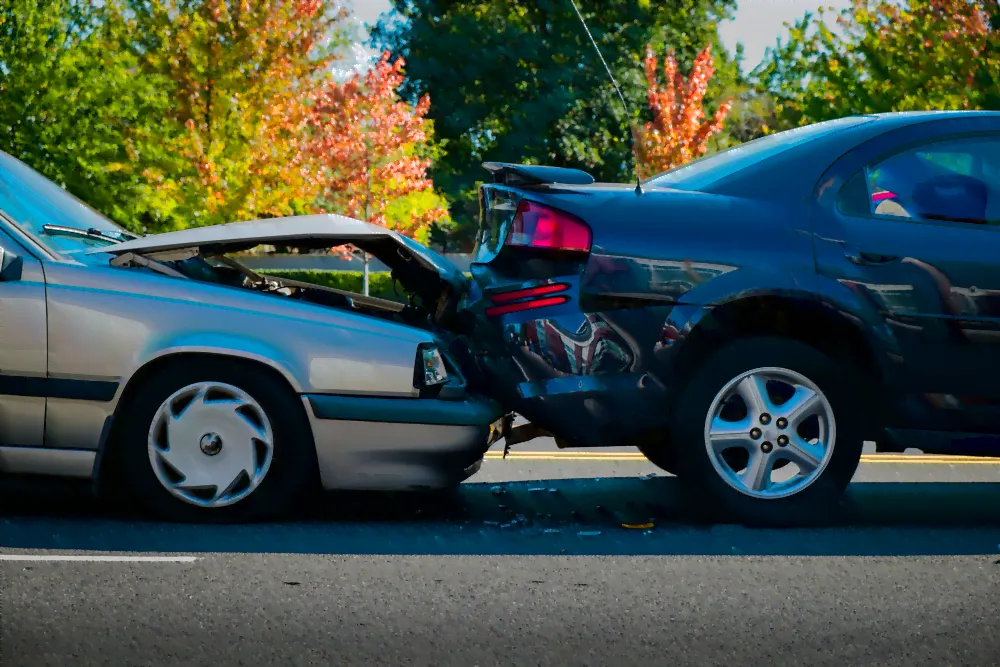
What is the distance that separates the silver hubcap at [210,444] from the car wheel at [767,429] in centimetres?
167

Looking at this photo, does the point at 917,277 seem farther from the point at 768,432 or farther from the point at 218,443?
the point at 218,443

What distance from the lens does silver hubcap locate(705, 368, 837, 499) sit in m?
5.37

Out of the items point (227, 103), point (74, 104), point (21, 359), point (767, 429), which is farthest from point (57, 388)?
point (74, 104)

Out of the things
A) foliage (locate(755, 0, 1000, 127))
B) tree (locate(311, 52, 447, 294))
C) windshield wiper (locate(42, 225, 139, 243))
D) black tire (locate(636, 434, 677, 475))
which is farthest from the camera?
tree (locate(311, 52, 447, 294))

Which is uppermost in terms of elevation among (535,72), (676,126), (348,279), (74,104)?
(535,72)

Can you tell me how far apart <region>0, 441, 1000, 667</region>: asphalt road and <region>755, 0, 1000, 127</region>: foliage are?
16.9 metres

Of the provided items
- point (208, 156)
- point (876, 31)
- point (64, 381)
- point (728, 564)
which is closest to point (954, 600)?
point (728, 564)

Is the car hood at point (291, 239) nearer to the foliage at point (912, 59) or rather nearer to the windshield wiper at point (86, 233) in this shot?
the windshield wiper at point (86, 233)

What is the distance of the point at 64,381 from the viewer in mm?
5191

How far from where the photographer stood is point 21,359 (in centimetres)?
518

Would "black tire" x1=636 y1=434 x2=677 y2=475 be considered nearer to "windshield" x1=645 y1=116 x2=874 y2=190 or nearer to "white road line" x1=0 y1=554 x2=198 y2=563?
"windshield" x1=645 y1=116 x2=874 y2=190

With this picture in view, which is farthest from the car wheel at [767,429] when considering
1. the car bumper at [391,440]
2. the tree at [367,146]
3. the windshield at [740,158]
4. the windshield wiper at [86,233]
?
the tree at [367,146]

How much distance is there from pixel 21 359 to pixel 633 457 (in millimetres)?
3687

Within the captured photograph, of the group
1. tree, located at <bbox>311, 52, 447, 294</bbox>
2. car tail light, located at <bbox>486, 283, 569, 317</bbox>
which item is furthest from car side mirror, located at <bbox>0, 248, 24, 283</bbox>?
tree, located at <bbox>311, 52, 447, 294</bbox>
